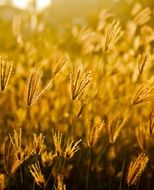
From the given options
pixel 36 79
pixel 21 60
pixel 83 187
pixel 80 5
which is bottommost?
pixel 83 187

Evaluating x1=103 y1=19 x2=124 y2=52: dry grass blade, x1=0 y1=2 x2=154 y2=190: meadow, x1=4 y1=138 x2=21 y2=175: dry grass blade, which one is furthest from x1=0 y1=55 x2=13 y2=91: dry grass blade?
x1=103 y1=19 x2=124 y2=52: dry grass blade

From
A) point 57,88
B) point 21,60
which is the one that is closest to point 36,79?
point 57,88

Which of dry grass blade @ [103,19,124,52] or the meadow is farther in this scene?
dry grass blade @ [103,19,124,52]

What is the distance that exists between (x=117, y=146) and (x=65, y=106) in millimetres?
378

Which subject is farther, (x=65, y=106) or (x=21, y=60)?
(x=21, y=60)

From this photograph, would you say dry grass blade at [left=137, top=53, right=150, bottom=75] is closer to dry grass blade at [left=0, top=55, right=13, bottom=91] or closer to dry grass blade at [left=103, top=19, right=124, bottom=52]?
dry grass blade at [left=103, top=19, right=124, bottom=52]

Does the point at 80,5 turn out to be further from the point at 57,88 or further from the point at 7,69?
the point at 7,69

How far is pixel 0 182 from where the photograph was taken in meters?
1.07

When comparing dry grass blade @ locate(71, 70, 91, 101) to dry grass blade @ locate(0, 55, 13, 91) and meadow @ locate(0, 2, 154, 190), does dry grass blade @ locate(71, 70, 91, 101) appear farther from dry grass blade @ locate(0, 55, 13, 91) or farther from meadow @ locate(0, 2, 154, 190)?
dry grass blade @ locate(0, 55, 13, 91)

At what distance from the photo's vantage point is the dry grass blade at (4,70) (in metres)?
1.06

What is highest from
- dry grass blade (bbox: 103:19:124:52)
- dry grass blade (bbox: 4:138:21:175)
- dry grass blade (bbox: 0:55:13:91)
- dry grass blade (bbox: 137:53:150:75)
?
dry grass blade (bbox: 103:19:124:52)

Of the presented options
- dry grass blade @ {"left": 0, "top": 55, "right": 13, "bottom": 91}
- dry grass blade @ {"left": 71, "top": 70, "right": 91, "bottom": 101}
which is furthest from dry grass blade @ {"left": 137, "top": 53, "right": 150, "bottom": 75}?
dry grass blade @ {"left": 0, "top": 55, "right": 13, "bottom": 91}

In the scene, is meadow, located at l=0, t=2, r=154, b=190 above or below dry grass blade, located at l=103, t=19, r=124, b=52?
below

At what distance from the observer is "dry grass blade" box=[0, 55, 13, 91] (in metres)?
1.06
